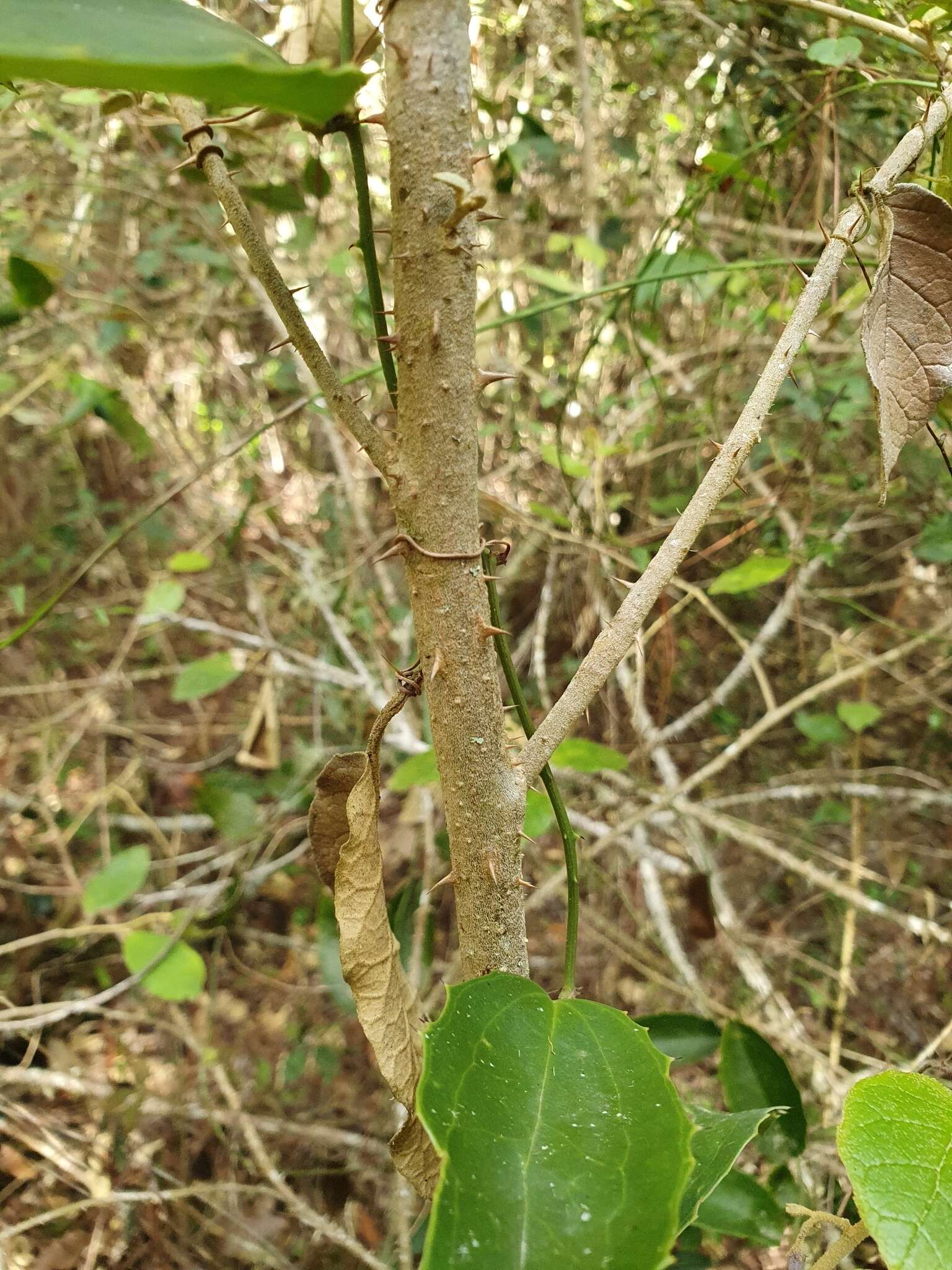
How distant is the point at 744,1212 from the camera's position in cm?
72

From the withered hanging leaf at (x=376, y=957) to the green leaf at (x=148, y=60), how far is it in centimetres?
30

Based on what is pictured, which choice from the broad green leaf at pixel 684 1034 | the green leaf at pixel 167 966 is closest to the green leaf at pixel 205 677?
the green leaf at pixel 167 966

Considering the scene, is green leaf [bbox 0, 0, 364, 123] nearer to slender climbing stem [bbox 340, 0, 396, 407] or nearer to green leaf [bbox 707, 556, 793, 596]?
slender climbing stem [bbox 340, 0, 396, 407]

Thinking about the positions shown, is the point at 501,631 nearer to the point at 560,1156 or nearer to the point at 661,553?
the point at 661,553

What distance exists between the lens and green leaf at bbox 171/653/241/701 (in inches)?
59.4

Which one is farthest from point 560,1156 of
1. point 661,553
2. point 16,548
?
point 16,548

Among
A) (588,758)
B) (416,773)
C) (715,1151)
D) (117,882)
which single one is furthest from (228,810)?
(715,1151)

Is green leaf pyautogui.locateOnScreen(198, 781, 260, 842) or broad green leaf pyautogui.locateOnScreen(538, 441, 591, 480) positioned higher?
broad green leaf pyautogui.locateOnScreen(538, 441, 591, 480)

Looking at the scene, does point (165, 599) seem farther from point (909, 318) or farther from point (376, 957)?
point (909, 318)

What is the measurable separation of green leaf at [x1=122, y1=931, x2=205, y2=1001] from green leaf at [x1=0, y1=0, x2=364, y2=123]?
3.87 ft

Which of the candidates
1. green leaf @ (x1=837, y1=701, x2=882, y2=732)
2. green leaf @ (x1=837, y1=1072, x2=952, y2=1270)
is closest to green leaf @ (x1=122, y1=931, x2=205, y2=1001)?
green leaf @ (x1=837, y1=1072, x2=952, y2=1270)

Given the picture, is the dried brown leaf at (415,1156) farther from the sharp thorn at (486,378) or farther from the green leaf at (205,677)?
the green leaf at (205,677)

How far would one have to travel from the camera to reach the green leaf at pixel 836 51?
85 cm

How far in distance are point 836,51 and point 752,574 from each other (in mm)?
599
